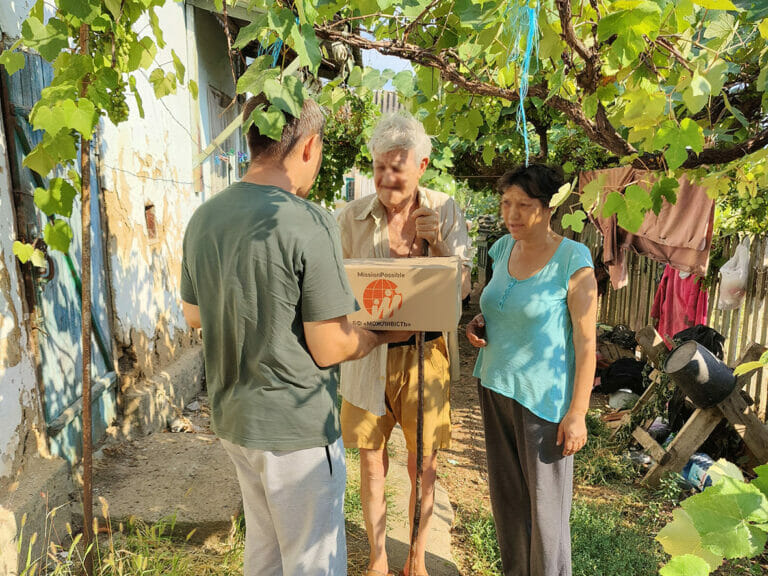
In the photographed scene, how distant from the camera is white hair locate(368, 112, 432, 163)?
2.31 metres

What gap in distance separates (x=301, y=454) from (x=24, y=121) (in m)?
2.17

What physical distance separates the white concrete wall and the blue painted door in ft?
0.29

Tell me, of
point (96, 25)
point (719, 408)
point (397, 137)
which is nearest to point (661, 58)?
point (397, 137)

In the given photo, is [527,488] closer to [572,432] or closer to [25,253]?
[572,432]

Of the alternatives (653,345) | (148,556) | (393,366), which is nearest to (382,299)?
(393,366)

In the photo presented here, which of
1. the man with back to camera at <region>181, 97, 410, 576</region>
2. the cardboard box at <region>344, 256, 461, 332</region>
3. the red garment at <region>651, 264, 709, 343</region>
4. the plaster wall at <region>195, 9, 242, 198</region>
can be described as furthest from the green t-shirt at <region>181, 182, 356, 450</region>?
the plaster wall at <region>195, 9, 242, 198</region>

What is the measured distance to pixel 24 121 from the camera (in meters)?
2.62

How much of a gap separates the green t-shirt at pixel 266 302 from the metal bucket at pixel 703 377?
2945mm

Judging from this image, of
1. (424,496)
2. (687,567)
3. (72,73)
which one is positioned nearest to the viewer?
(687,567)

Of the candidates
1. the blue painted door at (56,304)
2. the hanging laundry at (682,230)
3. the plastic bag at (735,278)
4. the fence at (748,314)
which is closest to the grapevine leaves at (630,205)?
the blue painted door at (56,304)

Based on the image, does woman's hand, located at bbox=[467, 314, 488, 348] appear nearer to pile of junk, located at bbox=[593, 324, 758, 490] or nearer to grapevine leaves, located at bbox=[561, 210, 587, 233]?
grapevine leaves, located at bbox=[561, 210, 587, 233]

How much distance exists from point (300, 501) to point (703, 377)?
309cm

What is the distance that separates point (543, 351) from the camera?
2.15 m

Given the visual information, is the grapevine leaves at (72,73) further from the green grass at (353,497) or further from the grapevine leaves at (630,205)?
the green grass at (353,497)
